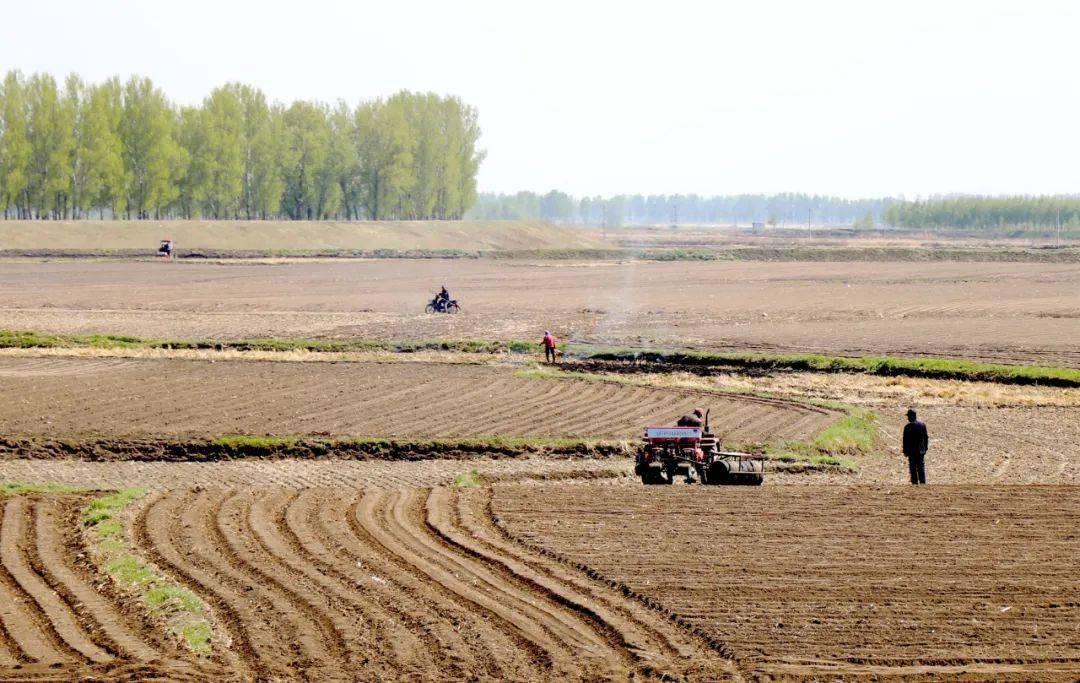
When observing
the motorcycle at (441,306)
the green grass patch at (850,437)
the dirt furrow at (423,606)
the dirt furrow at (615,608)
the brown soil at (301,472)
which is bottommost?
the brown soil at (301,472)

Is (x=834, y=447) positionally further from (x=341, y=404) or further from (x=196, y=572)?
(x=196, y=572)

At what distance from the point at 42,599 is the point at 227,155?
104241 mm

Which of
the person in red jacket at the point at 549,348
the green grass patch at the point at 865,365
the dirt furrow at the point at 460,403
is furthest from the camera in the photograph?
the person in red jacket at the point at 549,348

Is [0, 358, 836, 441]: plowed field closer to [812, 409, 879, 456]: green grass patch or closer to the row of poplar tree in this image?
[812, 409, 879, 456]: green grass patch

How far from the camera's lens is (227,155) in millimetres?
114438

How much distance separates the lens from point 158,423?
28.0 m

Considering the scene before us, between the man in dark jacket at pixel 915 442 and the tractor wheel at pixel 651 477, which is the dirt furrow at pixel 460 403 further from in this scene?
the man in dark jacket at pixel 915 442

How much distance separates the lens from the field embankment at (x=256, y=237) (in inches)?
3816

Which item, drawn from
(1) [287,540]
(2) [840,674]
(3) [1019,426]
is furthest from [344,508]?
(3) [1019,426]

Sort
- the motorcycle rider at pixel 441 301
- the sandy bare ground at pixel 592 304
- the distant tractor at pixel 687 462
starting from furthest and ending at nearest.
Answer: the motorcycle rider at pixel 441 301 → the sandy bare ground at pixel 592 304 → the distant tractor at pixel 687 462

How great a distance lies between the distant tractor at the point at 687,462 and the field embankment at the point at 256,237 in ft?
260

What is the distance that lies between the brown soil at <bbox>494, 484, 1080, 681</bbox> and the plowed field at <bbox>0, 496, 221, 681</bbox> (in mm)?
5329

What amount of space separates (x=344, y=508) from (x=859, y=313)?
40590 mm

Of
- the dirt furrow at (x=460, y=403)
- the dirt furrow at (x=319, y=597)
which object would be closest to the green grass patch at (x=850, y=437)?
the dirt furrow at (x=460, y=403)
